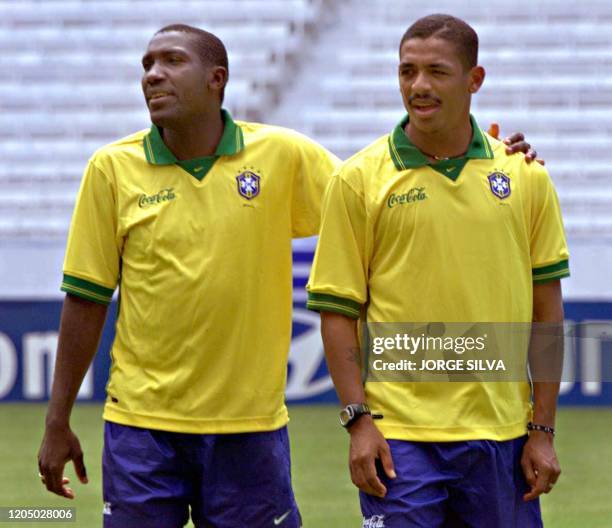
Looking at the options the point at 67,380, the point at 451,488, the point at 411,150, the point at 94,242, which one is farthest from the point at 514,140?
the point at 67,380

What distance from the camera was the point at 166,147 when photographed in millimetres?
3842

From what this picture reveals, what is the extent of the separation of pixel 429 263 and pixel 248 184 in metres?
0.65

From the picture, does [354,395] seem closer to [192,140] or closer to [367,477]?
[367,477]

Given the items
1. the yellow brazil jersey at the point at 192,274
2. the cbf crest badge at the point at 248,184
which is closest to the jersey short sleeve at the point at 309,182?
the yellow brazil jersey at the point at 192,274

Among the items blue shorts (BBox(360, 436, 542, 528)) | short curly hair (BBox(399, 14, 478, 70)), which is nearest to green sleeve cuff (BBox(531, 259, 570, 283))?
blue shorts (BBox(360, 436, 542, 528))

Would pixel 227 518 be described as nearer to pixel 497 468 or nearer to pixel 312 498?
pixel 497 468

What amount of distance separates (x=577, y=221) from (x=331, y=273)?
8.97 metres

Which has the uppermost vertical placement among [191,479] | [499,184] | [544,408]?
[499,184]

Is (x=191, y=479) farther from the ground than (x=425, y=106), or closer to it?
closer to it

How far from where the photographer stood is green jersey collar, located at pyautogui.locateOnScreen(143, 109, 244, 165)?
3.82 metres

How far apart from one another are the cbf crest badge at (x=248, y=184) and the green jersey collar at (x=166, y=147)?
8 centimetres

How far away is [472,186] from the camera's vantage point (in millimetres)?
3475

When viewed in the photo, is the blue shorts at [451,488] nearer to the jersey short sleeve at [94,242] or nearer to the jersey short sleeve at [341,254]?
the jersey short sleeve at [341,254]

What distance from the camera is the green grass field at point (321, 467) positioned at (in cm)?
634
